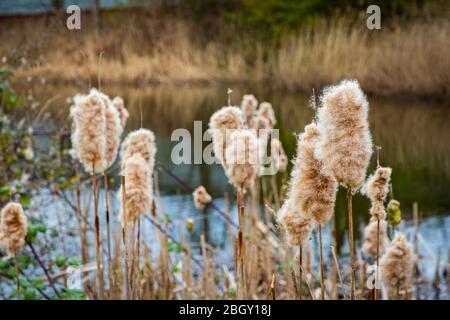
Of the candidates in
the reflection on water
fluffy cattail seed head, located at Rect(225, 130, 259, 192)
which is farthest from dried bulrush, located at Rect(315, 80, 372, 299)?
the reflection on water

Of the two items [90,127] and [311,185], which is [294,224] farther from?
[90,127]

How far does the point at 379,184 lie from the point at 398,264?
19.3 inches

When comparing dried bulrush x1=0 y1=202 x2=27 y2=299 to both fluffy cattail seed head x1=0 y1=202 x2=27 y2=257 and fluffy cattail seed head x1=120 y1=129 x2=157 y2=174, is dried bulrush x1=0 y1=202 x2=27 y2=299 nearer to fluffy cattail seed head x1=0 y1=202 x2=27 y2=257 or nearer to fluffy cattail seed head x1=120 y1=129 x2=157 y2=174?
fluffy cattail seed head x1=0 y1=202 x2=27 y2=257

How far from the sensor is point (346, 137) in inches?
50.9

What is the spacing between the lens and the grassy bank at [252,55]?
373 inches

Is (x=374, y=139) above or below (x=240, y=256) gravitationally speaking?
above

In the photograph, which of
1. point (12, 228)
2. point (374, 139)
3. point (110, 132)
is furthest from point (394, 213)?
point (374, 139)

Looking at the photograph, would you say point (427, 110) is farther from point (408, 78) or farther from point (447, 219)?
point (447, 219)

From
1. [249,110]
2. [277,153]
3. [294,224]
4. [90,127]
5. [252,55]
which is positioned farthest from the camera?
[252,55]

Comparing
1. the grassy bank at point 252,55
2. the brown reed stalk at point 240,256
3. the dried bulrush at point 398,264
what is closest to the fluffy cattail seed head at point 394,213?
the dried bulrush at point 398,264

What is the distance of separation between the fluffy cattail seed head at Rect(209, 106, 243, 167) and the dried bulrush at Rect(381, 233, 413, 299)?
Result: 608 millimetres

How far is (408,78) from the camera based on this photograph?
9562mm

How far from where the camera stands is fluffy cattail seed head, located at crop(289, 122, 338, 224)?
4.51 feet

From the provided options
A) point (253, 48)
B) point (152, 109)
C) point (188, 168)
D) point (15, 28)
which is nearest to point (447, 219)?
point (188, 168)
